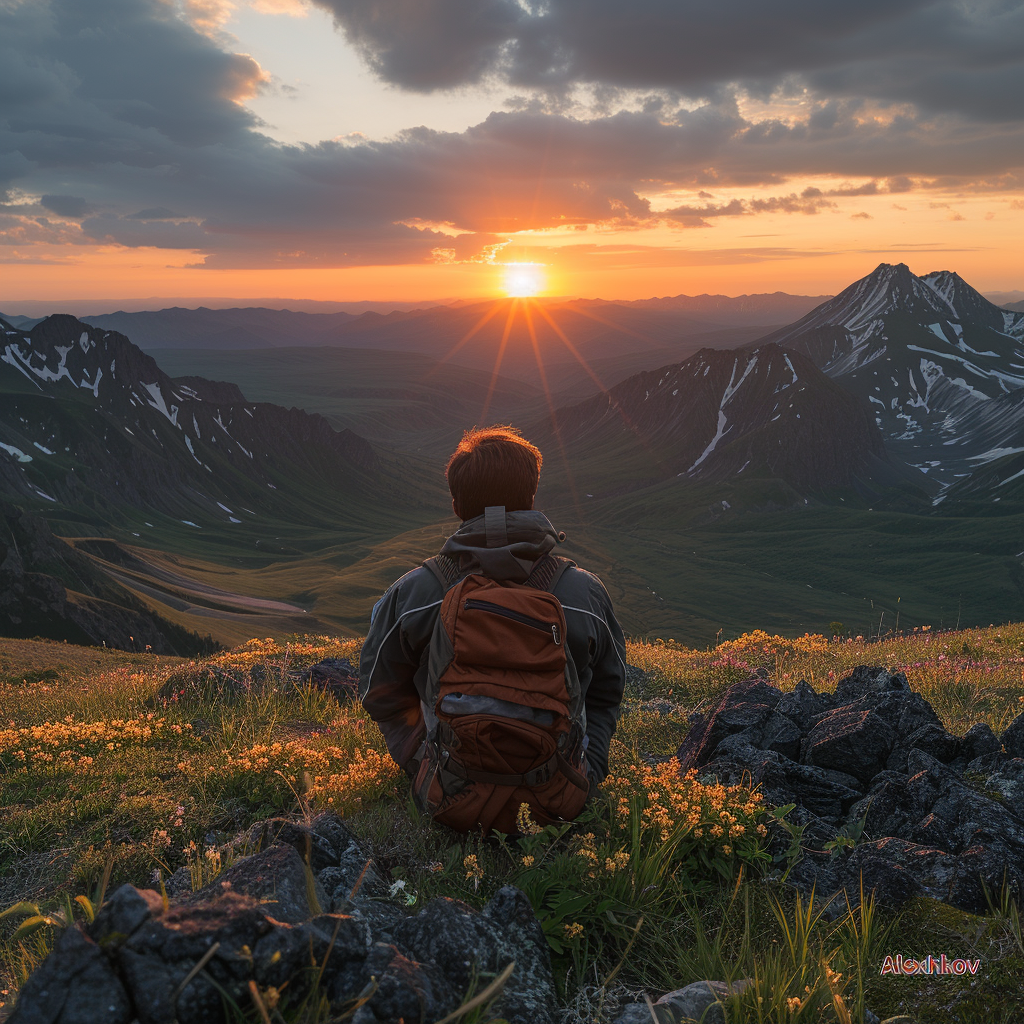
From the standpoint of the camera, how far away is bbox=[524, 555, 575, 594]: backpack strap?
5289 mm

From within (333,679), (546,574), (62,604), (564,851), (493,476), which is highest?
(493,476)

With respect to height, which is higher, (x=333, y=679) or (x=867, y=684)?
(x=867, y=684)

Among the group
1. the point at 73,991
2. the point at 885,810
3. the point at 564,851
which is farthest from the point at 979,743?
the point at 73,991

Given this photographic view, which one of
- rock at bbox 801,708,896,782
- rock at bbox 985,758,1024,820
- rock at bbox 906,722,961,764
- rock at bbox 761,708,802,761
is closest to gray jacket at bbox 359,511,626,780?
rock at bbox 761,708,802,761

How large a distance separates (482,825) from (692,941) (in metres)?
1.59

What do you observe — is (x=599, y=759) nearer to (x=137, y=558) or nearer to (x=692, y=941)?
(x=692, y=941)

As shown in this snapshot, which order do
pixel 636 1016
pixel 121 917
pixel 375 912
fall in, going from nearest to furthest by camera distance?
pixel 121 917 → pixel 636 1016 → pixel 375 912

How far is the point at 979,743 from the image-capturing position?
6.76 metres

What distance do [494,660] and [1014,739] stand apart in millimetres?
5620

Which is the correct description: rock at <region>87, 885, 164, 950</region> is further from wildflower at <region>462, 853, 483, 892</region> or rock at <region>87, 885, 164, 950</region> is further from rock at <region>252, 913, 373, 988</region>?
wildflower at <region>462, 853, 483, 892</region>

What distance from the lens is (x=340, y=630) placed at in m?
108

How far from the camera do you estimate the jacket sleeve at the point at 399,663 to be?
5508mm

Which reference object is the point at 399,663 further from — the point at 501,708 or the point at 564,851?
the point at 564,851

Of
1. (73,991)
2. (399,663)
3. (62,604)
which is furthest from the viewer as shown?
(62,604)
